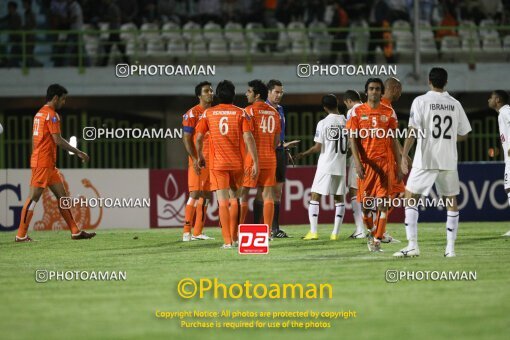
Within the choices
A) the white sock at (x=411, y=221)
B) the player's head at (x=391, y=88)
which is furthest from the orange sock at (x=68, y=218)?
the white sock at (x=411, y=221)

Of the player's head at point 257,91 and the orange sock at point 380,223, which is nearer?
the orange sock at point 380,223

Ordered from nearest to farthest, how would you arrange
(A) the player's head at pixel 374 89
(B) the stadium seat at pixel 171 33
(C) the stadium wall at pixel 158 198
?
1. (A) the player's head at pixel 374 89
2. (C) the stadium wall at pixel 158 198
3. (B) the stadium seat at pixel 171 33

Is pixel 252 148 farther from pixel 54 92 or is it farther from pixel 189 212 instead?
pixel 54 92

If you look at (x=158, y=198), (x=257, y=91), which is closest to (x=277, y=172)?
(x=257, y=91)

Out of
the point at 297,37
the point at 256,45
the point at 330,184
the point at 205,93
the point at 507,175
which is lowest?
the point at 330,184

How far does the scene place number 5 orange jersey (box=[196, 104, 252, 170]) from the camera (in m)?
14.2

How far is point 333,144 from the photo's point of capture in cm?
1658

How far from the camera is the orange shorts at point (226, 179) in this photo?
559 inches

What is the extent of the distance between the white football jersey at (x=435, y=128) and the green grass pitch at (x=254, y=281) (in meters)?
1.14

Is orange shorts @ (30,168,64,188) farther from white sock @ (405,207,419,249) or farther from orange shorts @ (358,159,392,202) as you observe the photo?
white sock @ (405,207,419,249)

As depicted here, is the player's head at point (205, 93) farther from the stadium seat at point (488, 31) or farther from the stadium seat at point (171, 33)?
the stadium seat at point (488, 31)

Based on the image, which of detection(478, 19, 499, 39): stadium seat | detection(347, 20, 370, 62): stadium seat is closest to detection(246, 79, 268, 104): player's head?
detection(347, 20, 370, 62): stadium seat

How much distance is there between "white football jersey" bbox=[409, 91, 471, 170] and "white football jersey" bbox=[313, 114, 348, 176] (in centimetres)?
382

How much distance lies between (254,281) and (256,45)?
19.3 metres
